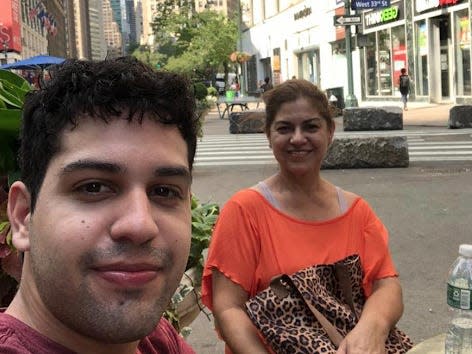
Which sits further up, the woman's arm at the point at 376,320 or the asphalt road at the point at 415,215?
the woman's arm at the point at 376,320

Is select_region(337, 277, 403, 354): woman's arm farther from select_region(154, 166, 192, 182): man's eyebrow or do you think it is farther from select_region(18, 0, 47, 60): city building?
select_region(18, 0, 47, 60): city building

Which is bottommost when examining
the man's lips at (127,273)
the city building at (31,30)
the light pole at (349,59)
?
the man's lips at (127,273)

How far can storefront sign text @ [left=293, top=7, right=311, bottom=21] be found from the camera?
40.7 m

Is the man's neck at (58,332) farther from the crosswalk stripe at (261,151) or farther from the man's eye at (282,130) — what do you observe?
the crosswalk stripe at (261,151)

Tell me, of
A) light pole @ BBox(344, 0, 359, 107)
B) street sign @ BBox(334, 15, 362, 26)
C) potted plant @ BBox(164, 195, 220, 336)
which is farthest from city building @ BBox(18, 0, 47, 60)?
potted plant @ BBox(164, 195, 220, 336)

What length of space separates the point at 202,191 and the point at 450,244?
440 cm

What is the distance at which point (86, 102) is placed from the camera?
1265 mm

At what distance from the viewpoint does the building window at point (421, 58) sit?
27062 mm

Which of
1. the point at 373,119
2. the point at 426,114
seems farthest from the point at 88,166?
the point at 426,114

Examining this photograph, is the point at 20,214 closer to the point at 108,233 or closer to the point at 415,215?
the point at 108,233

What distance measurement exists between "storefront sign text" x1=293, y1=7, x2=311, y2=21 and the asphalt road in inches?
1182

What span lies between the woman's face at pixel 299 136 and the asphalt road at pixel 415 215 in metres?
2.00

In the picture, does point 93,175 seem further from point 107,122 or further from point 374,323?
point 374,323

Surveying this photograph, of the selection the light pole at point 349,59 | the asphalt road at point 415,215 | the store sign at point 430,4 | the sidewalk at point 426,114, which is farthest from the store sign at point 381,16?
the asphalt road at point 415,215
